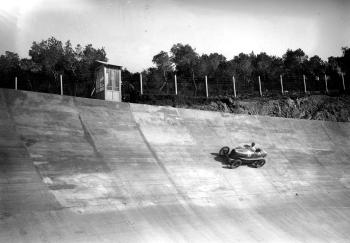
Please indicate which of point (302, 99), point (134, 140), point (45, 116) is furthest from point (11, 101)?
point (302, 99)

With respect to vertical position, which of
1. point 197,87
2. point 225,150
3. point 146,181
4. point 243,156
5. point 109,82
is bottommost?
point 146,181

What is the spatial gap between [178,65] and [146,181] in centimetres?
3351

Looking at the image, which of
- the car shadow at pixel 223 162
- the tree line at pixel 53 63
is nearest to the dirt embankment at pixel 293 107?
the car shadow at pixel 223 162

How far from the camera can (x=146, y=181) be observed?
13.5 meters

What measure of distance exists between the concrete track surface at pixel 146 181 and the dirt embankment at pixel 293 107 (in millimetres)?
5447

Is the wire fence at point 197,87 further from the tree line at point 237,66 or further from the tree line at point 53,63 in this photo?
the tree line at point 237,66

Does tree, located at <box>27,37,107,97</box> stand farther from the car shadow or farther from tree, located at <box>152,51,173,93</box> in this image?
the car shadow

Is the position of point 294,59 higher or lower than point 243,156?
higher

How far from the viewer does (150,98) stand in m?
24.4

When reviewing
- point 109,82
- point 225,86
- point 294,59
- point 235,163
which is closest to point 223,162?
point 235,163

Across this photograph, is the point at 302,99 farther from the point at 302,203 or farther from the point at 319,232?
the point at 319,232

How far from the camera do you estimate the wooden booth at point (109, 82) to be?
1862 centimetres

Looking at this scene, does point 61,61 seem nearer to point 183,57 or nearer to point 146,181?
point 183,57

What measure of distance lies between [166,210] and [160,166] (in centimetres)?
270
